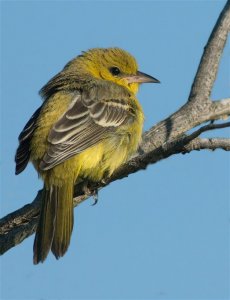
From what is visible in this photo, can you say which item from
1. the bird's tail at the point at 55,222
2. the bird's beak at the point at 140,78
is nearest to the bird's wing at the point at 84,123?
the bird's tail at the point at 55,222

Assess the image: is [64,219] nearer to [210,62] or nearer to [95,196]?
[95,196]

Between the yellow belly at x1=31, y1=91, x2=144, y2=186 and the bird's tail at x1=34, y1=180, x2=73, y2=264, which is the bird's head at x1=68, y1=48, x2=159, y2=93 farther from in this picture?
the bird's tail at x1=34, y1=180, x2=73, y2=264

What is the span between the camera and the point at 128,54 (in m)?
7.48

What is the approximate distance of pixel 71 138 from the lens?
580cm

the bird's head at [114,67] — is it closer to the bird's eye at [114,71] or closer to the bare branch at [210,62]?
the bird's eye at [114,71]

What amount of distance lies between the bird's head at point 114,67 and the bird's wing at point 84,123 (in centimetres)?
49

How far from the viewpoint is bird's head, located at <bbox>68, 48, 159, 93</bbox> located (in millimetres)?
7281

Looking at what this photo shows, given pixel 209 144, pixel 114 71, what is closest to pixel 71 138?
pixel 209 144

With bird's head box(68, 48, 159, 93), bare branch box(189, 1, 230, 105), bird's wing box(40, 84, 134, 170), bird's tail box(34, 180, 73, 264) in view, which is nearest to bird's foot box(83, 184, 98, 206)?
bird's tail box(34, 180, 73, 264)

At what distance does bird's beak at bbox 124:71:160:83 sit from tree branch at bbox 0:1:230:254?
90 centimetres

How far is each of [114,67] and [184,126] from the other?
1.43 meters

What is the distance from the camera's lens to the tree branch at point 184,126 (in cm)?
511

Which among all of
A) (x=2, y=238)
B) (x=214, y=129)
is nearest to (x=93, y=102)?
(x=2, y=238)

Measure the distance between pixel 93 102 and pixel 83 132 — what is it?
57 centimetres
